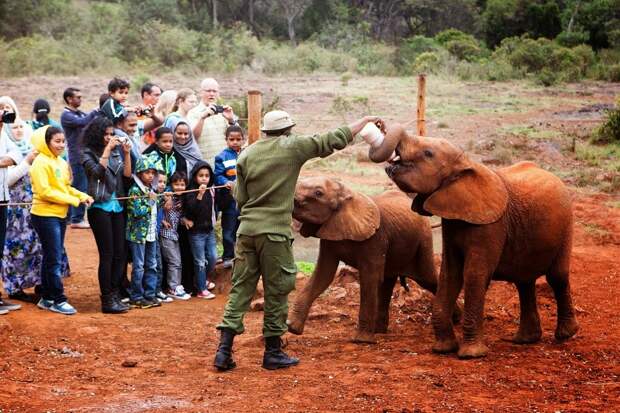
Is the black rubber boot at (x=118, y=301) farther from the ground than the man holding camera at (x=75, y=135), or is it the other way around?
the man holding camera at (x=75, y=135)

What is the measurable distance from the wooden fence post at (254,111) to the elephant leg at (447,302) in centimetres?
294

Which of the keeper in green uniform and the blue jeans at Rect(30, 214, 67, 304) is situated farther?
the blue jeans at Rect(30, 214, 67, 304)

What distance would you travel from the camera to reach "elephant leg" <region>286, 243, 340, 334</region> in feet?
26.2

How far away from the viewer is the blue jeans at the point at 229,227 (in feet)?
34.4

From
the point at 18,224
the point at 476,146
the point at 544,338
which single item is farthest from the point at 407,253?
the point at 476,146

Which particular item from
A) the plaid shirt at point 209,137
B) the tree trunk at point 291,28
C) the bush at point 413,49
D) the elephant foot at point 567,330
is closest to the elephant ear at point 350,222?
the elephant foot at point 567,330

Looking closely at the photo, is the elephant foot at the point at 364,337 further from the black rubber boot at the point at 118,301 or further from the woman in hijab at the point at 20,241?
the woman in hijab at the point at 20,241

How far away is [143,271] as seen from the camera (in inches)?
376

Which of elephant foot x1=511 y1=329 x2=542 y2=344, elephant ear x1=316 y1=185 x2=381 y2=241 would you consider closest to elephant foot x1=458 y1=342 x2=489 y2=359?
elephant foot x1=511 y1=329 x2=542 y2=344

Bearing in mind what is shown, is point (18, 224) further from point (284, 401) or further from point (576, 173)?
point (576, 173)

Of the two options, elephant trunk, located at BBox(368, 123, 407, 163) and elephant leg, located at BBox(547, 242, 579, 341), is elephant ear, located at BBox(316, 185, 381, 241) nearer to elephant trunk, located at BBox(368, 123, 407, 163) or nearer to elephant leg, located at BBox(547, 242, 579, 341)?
elephant trunk, located at BBox(368, 123, 407, 163)

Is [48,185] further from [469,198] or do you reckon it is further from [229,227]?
[469,198]

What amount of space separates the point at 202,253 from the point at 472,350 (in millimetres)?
3677

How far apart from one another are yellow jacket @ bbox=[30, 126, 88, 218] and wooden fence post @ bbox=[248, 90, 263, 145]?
1973 millimetres
